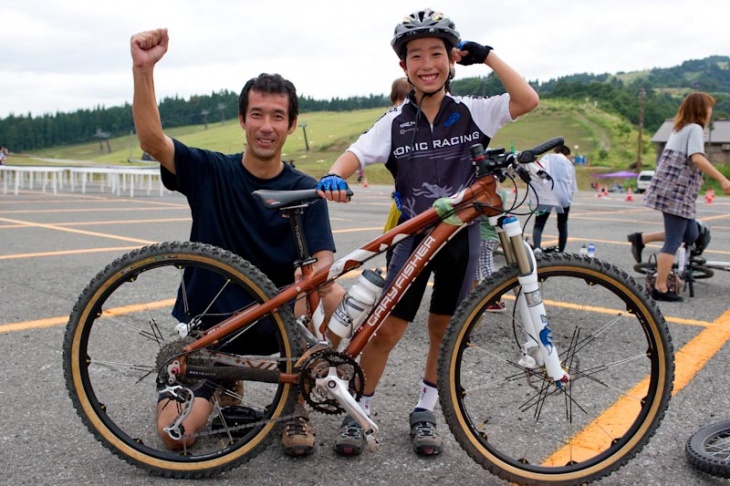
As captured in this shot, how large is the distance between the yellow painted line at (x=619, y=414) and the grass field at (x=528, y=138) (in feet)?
127

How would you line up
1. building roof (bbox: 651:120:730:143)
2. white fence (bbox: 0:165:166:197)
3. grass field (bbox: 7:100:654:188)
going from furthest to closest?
grass field (bbox: 7:100:654:188) < building roof (bbox: 651:120:730:143) < white fence (bbox: 0:165:166:197)

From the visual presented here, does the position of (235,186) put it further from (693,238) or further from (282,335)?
(693,238)

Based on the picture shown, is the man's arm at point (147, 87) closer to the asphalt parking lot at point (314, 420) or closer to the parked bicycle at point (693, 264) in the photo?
the asphalt parking lot at point (314, 420)

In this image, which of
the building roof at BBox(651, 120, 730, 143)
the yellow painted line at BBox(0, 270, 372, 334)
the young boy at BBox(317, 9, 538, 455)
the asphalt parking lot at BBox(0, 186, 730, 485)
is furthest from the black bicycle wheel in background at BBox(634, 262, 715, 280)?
the building roof at BBox(651, 120, 730, 143)

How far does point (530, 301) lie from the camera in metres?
2.58

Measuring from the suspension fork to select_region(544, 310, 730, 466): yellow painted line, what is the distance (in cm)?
40

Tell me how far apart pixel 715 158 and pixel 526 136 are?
19.0 metres

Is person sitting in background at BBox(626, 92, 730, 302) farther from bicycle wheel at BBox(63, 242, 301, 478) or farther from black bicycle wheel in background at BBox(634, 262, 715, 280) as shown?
bicycle wheel at BBox(63, 242, 301, 478)

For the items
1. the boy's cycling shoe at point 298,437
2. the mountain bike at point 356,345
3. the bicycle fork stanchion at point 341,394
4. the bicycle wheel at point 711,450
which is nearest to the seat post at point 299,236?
the mountain bike at point 356,345

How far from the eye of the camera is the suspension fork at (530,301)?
2.54 metres

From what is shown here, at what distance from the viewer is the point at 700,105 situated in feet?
19.0

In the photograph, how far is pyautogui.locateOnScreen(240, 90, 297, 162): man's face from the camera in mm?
2973

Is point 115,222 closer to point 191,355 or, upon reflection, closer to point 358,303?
point 191,355

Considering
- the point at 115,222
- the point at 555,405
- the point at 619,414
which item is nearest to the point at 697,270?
the point at 619,414
